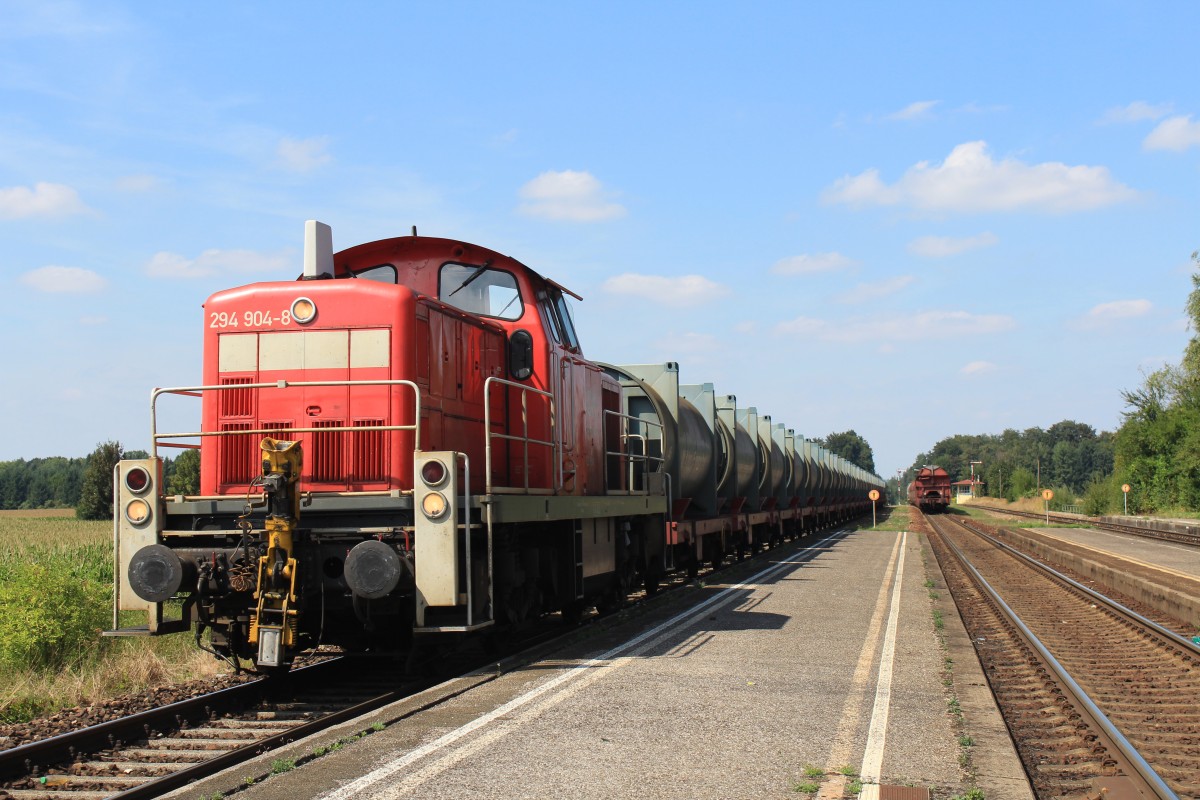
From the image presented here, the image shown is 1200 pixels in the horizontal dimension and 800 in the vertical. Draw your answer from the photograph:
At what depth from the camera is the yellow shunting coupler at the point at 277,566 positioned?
21.6 ft

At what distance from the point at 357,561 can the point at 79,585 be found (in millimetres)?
4805

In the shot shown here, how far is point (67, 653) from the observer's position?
926 centimetres

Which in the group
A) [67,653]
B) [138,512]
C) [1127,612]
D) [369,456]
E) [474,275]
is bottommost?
[1127,612]

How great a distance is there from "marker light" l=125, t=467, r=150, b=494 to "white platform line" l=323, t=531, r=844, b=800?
298cm

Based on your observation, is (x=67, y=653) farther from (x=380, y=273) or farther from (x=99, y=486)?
(x=99, y=486)

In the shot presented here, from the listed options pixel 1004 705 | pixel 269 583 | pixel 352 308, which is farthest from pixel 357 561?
pixel 1004 705

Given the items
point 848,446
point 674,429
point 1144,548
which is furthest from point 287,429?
point 848,446

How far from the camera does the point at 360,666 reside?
8609 mm

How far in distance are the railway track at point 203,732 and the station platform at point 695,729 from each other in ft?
0.74

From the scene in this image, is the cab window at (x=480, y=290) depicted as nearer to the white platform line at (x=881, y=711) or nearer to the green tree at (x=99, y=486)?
the white platform line at (x=881, y=711)

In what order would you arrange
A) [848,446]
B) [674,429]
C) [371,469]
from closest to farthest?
1. [371,469]
2. [674,429]
3. [848,446]

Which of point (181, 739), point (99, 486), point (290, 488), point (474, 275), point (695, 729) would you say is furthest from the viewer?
point (99, 486)

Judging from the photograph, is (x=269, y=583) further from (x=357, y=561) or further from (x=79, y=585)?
(x=79, y=585)

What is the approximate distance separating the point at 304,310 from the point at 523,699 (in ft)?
10.9
